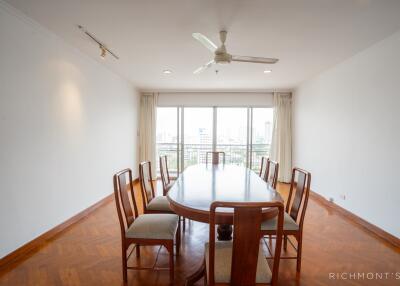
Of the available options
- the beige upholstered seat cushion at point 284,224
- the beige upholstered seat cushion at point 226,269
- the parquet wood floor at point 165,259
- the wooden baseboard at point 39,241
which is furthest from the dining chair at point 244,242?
the wooden baseboard at point 39,241

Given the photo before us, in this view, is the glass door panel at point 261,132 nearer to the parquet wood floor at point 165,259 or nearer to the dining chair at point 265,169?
the dining chair at point 265,169

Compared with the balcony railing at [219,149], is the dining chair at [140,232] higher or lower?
lower

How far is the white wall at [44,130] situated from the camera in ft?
6.95

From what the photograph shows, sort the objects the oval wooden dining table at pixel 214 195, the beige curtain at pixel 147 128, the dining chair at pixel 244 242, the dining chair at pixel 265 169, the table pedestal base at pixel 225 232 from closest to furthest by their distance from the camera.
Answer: the dining chair at pixel 244 242 → the oval wooden dining table at pixel 214 195 → the table pedestal base at pixel 225 232 → the dining chair at pixel 265 169 → the beige curtain at pixel 147 128

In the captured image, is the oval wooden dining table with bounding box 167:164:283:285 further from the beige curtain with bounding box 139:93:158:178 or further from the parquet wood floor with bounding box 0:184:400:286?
the beige curtain with bounding box 139:93:158:178

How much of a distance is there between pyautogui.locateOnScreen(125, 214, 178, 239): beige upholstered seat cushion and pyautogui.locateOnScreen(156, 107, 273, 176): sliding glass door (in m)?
4.14

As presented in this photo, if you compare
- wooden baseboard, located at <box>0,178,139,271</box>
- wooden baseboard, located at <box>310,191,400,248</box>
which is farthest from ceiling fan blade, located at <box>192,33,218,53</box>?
Result: wooden baseboard, located at <box>310,191,400,248</box>

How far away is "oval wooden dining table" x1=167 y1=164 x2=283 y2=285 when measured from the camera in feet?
4.84

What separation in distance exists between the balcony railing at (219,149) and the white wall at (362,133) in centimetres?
163

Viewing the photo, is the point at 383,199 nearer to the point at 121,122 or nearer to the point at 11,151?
the point at 11,151

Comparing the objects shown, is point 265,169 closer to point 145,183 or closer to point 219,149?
point 145,183

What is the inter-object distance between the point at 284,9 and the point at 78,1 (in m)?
1.83

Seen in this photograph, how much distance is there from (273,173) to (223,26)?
169 centimetres

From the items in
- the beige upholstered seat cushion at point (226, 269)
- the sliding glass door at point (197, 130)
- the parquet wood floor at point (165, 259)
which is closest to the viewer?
the beige upholstered seat cushion at point (226, 269)
